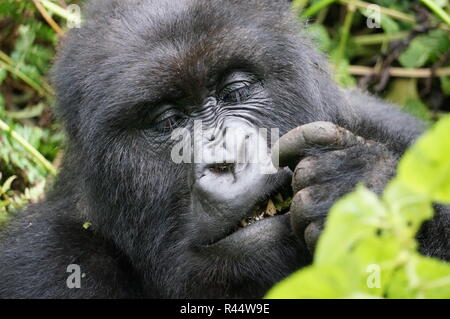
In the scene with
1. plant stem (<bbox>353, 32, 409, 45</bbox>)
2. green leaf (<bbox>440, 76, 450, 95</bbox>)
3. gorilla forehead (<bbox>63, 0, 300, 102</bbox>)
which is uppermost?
A: plant stem (<bbox>353, 32, 409, 45</bbox>)

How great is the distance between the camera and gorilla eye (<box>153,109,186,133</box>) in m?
3.21

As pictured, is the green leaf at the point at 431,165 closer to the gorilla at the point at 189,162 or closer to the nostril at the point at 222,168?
the gorilla at the point at 189,162

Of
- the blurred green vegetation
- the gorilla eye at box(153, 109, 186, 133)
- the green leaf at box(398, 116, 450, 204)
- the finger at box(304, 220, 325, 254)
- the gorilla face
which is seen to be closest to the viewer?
the green leaf at box(398, 116, 450, 204)

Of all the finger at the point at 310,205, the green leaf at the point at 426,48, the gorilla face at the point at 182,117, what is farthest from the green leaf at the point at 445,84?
the finger at the point at 310,205

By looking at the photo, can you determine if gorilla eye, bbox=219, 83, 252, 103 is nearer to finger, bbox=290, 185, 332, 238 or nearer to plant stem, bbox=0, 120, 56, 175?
finger, bbox=290, 185, 332, 238

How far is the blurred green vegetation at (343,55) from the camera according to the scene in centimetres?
507

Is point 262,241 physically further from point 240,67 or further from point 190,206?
point 240,67

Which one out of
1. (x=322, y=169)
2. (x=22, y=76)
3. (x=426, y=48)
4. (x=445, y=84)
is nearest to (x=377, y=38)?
(x=426, y=48)

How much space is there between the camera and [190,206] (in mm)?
3018

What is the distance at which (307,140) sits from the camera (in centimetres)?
273

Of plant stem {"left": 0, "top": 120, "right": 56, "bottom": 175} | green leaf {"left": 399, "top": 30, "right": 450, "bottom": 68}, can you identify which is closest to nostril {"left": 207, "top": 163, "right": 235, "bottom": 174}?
plant stem {"left": 0, "top": 120, "right": 56, "bottom": 175}

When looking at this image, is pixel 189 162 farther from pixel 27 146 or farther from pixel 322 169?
pixel 27 146

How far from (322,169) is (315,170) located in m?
0.03
